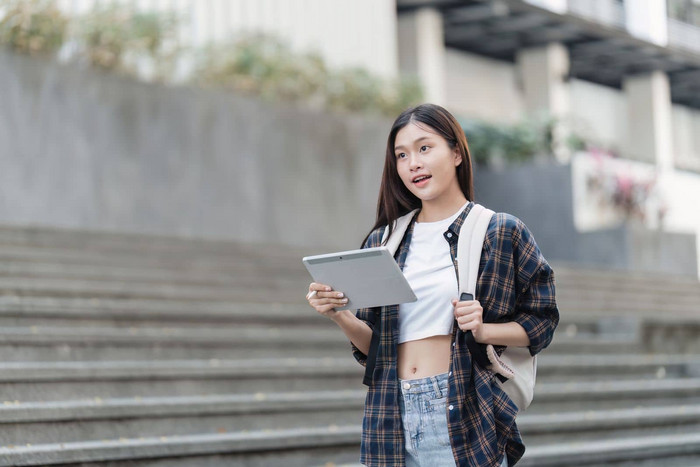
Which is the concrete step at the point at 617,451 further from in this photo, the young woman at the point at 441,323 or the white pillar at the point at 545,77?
the white pillar at the point at 545,77

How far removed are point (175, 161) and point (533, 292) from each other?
25.4 feet

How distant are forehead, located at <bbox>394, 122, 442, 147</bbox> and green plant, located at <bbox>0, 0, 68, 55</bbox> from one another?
270 inches

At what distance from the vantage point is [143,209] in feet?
30.7

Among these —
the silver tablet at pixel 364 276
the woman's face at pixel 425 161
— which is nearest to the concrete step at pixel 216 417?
the silver tablet at pixel 364 276

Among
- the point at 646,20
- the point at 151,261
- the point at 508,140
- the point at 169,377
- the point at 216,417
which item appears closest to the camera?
the point at 216,417

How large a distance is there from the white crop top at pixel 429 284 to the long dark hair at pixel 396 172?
9 cm

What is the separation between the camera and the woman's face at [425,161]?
2375mm

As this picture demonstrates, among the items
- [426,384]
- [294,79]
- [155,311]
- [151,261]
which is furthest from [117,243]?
[426,384]

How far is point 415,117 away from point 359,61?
11065 millimetres

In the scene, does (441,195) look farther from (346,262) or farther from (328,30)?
(328,30)

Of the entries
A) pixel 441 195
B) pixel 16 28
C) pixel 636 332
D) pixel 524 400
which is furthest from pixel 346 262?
pixel 16 28

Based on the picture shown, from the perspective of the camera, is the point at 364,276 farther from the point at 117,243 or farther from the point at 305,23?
the point at 305,23

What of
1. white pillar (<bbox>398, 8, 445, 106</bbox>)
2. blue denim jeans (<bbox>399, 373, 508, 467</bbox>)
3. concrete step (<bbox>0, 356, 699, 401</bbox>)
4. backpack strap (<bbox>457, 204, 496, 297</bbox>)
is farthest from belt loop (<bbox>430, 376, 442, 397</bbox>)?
white pillar (<bbox>398, 8, 445, 106</bbox>)

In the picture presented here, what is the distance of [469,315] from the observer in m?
2.21
